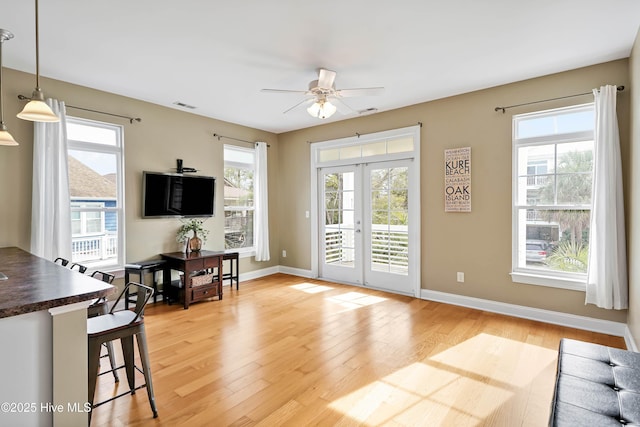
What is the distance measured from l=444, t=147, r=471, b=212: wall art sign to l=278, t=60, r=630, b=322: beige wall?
3.1 inches

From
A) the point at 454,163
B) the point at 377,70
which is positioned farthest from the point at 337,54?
the point at 454,163

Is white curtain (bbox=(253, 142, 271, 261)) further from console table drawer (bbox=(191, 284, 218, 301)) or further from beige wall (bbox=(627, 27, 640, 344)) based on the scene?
beige wall (bbox=(627, 27, 640, 344))

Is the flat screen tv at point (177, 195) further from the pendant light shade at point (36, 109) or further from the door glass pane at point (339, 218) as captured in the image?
the pendant light shade at point (36, 109)

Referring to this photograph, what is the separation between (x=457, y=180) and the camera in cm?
433

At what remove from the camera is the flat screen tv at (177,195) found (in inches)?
178

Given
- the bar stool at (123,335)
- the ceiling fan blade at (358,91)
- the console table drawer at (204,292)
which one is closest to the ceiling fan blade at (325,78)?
the ceiling fan blade at (358,91)

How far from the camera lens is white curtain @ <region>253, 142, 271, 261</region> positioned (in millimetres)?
5926

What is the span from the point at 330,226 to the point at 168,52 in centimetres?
362

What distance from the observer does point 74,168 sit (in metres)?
3.93

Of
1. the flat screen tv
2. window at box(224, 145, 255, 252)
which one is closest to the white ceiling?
the flat screen tv

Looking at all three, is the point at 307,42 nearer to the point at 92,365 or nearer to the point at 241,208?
the point at 92,365

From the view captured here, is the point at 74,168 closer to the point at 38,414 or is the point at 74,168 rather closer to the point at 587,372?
the point at 38,414

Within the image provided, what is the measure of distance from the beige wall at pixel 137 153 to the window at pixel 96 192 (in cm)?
11

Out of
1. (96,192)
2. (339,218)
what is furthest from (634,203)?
(96,192)
